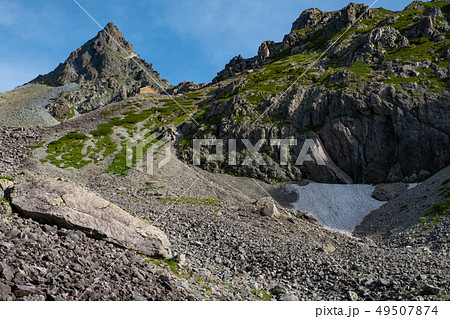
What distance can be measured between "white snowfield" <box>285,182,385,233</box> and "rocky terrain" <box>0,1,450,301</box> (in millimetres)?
2868

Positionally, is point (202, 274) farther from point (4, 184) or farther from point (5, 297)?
point (4, 184)

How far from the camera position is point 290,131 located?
8669 cm

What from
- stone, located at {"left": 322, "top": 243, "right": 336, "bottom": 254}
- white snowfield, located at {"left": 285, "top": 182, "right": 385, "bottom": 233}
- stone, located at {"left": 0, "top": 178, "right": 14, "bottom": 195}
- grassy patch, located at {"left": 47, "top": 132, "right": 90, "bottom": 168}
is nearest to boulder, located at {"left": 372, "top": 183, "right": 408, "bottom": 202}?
white snowfield, located at {"left": 285, "top": 182, "right": 385, "bottom": 233}

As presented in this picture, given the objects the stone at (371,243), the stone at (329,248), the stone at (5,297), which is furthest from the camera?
the stone at (371,243)

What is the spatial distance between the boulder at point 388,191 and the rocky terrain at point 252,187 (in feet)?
1.57

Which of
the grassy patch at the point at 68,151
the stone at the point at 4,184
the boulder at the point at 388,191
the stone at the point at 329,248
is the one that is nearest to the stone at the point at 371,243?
the stone at the point at 329,248

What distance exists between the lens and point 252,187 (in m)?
70.6

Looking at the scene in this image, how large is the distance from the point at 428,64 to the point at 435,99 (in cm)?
2064

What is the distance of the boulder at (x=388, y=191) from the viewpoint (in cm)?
6168

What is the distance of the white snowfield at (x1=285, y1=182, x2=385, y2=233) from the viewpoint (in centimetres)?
5507

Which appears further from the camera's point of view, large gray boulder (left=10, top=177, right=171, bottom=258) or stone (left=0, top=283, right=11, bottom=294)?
large gray boulder (left=10, top=177, right=171, bottom=258)

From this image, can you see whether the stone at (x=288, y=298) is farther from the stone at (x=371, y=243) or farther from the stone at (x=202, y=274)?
the stone at (x=371, y=243)

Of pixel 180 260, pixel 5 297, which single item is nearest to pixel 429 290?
Answer: pixel 180 260

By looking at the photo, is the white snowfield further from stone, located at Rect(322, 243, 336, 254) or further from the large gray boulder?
the large gray boulder
